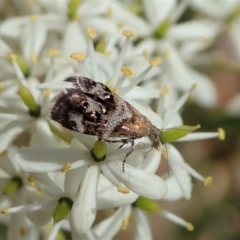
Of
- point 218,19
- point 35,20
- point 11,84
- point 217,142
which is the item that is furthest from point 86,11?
point 217,142

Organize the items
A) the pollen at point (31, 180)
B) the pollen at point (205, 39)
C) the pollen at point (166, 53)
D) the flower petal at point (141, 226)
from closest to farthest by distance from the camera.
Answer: the pollen at point (31, 180), the flower petal at point (141, 226), the pollen at point (166, 53), the pollen at point (205, 39)

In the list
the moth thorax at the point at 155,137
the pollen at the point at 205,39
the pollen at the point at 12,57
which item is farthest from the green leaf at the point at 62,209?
the pollen at the point at 205,39

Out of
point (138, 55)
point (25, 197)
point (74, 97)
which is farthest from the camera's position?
point (138, 55)

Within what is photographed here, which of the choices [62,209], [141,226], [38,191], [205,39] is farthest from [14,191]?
[205,39]

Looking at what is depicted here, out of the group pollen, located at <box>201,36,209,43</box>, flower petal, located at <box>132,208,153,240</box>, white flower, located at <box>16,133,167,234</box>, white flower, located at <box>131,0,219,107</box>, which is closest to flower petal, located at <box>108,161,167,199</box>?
white flower, located at <box>16,133,167,234</box>

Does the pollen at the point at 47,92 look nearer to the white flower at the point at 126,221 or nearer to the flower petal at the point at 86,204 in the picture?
the flower petal at the point at 86,204

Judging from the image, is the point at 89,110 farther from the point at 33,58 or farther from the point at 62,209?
the point at 33,58

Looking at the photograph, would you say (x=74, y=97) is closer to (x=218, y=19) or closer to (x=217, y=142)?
(x=218, y=19)
